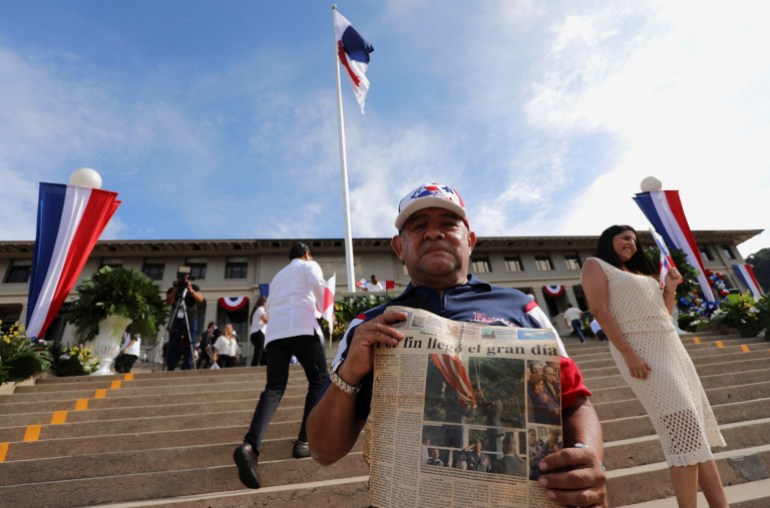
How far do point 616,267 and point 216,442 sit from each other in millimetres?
3825

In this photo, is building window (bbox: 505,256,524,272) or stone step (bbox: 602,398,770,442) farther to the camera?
building window (bbox: 505,256,524,272)

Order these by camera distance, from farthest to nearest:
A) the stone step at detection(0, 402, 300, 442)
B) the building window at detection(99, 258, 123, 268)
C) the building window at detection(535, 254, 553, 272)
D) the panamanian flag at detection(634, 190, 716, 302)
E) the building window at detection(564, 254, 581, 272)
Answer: the building window at detection(564, 254, 581, 272) → the building window at detection(535, 254, 553, 272) → the building window at detection(99, 258, 123, 268) → the panamanian flag at detection(634, 190, 716, 302) → the stone step at detection(0, 402, 300, 442)

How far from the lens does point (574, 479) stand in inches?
31.3

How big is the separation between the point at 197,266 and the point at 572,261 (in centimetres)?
2574

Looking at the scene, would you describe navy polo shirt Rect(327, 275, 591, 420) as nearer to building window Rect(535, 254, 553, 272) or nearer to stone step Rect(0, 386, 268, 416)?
stone step Rect(0, 386, 268, 416)

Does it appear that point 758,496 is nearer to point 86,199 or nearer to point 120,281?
point 120,281

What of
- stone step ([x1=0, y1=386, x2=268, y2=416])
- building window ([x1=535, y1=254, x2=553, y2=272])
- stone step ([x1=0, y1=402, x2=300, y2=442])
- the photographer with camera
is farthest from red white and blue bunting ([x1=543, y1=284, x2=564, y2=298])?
stone step ([x1=0, y1=402, x2=300, y2=442])

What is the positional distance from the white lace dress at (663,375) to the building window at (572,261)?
87.0 feet

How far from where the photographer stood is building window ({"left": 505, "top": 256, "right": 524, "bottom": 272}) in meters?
25.7

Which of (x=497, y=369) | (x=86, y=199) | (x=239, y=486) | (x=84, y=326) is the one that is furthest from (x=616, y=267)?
(x=86, y=199)

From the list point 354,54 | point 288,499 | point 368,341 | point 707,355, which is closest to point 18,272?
point 354,54

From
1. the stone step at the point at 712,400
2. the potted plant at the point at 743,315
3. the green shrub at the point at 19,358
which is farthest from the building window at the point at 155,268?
the potted plant at the point at 743,315

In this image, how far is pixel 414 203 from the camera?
1.35m

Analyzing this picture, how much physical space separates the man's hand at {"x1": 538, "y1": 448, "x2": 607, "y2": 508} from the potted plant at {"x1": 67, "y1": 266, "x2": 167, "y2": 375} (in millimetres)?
8067
